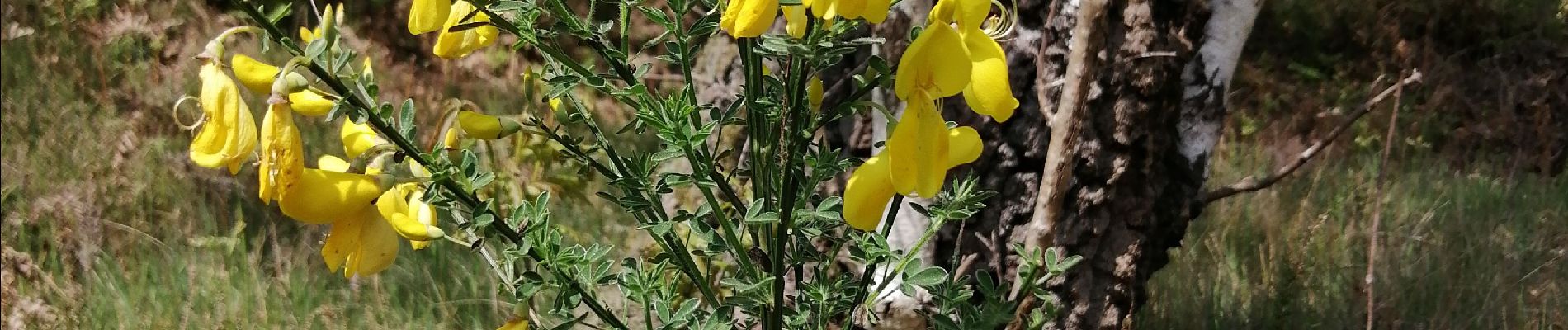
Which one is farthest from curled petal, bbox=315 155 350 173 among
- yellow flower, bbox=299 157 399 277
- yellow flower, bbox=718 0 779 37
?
yellow flower, bbox=718 0 779 37

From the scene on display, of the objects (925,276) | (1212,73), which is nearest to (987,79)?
(925,276)

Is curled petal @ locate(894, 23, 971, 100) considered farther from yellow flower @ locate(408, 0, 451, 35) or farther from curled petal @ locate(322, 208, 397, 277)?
curled petal @ locate(322, 208, 397, 277)

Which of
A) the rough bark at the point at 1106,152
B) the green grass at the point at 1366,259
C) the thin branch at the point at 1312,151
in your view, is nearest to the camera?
the thin branch at the point at 1312,151

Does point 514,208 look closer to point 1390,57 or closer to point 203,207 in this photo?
point 203,207

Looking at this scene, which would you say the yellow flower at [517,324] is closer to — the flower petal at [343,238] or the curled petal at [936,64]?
the flower petal at [343,238]

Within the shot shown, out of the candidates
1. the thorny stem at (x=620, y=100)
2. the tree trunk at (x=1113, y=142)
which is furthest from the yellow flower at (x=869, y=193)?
the tree trunk at (x=1113, y=142)

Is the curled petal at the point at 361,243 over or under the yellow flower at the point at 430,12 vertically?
under

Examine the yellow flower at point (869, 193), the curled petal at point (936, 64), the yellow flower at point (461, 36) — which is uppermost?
the curled petal at point (936, 64)

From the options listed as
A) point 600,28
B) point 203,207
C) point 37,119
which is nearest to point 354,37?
point 37,119
